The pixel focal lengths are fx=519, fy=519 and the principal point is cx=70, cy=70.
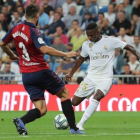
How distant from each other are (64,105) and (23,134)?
3.00ft

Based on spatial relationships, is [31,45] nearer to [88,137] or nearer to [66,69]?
[88,137]

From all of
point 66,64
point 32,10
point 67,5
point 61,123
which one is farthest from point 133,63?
point 32,10

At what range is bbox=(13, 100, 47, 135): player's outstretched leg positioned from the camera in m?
9.14

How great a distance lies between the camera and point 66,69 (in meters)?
19.1

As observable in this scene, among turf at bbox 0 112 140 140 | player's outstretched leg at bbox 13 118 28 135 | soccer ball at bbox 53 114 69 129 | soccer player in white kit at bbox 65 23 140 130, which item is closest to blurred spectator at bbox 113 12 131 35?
turf at bbox 0 112 140 140

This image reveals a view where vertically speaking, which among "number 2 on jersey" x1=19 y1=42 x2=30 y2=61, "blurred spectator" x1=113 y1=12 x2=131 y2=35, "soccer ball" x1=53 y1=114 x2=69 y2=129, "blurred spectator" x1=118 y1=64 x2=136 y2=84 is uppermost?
"number 2 on jersey" x1=19 y1=42 x2=30 y2=61

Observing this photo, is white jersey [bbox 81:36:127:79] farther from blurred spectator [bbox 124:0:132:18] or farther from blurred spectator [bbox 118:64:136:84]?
blurred spectator [bbox 124:0:132:18]

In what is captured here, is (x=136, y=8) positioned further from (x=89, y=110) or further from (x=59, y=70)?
(x=89, y=110)

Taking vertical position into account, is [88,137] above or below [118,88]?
above

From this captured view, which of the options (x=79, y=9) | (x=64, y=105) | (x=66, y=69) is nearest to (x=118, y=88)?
(x=66, y=69)

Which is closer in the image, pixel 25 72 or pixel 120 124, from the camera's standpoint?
pixel 25 72

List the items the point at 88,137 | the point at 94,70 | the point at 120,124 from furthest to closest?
the point at 120,124 < the point at 94,70 < the point at 88,137

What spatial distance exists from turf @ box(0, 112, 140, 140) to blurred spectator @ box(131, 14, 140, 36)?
18.9ft

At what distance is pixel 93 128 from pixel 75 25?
10.7 m
